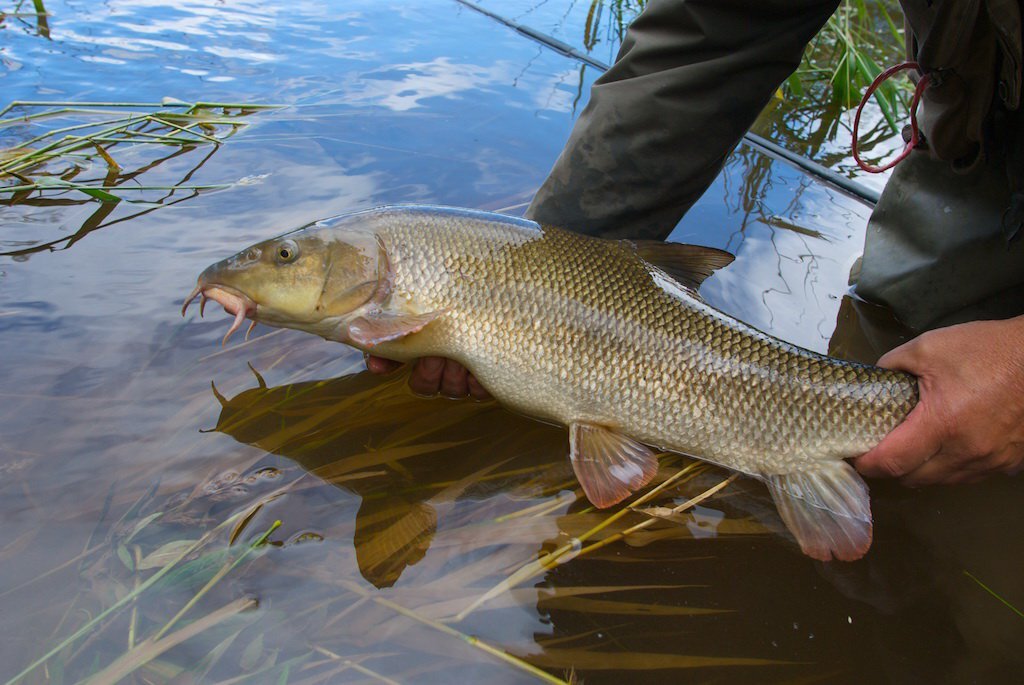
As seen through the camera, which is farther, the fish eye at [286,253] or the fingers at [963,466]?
the fish eye at [286,253]

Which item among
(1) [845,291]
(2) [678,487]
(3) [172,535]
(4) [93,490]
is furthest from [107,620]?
(1) [845,291]

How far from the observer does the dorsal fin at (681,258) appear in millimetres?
2557

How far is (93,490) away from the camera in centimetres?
216

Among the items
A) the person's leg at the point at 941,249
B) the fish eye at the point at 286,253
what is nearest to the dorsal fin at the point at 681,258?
the fish eye at the point at 286,253

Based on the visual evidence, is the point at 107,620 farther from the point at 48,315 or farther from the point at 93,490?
the point at 48,315

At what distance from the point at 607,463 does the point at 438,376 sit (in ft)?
2.23

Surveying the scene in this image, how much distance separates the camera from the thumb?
2141 mm

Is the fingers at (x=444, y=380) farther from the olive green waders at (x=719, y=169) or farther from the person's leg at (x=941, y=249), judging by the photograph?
the person's leg at (x=941, y=249)

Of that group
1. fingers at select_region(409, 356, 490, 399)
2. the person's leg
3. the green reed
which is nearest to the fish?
fingers at select_region(409, 356, 490, 399)

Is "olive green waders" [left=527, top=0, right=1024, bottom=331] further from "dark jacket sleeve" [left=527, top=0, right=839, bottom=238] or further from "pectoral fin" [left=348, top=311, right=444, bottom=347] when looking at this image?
"pectoral fin" [left=348, top=311, right=444, bottom=347]

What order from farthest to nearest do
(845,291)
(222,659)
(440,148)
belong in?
1. (440,148)
2. (845,291)
3. (222,659)

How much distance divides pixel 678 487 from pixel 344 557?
1.10 metres

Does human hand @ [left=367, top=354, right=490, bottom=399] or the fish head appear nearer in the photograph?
the fish head

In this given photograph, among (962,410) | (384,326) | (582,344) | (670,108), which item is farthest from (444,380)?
(962,410)
